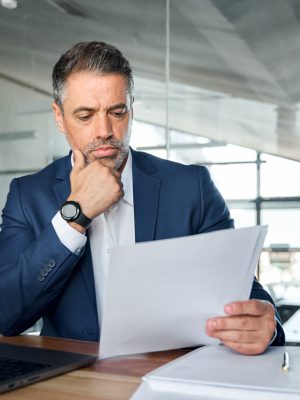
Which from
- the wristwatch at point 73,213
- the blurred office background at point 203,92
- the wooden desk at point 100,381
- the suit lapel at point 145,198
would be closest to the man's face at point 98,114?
the suit lapel at point 145,198

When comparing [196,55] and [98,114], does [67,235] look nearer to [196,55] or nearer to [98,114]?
[98,114]

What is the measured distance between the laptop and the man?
0.74 feet

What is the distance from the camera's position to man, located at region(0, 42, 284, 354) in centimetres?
146

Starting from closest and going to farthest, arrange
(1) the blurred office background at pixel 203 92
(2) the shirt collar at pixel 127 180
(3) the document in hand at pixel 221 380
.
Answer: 1. (3) the document in hand at pixel 221 380
2. (2) the shirt collar at pixel 127 180
3. (1) the blurred office background at pixel 203 92

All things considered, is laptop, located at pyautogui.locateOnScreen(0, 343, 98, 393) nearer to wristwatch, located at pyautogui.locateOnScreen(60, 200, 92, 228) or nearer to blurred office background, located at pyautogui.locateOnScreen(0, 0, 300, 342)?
wristwatch, located at pyautogui.locateOnScreen(60, 200, 92, 228)

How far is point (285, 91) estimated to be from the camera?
3.99m

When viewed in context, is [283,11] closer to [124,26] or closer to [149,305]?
[124,26]

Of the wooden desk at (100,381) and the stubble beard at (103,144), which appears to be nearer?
the wooden desk at (100,381)

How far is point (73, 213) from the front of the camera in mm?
1478

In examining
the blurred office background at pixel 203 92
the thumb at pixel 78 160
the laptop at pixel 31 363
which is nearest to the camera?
the laptop at pixel 31 363

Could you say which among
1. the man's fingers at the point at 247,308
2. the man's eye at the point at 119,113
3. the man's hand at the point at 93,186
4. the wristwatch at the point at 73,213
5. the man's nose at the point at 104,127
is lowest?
the man's fingers at the point at 247,308

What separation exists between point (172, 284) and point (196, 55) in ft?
10.8

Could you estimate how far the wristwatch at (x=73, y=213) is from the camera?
57.6 inches

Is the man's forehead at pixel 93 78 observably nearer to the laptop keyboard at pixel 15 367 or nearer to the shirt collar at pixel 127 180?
the shirt collar at pixel 127 180
